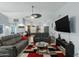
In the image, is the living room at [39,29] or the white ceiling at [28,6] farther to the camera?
the white ceiling at [28,6]

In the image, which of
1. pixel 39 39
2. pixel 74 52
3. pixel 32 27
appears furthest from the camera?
pixel 32 27

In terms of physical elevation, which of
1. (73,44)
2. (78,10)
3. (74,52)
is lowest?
(74,52)

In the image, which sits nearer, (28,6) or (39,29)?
(28,6)

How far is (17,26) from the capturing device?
39.3 feet

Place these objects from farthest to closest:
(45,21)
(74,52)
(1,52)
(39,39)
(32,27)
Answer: (32,27) < (45,21) < (39,39) < (74,52) < (1,52)

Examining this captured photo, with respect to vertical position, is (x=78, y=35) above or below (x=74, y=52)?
above

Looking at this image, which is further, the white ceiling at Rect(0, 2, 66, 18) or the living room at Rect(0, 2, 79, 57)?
the white ceiling at Rect(0, 2, 66, 18)

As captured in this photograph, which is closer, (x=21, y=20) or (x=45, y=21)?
(x=21, y=20)

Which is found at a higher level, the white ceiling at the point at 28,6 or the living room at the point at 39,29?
the white ceiling at the point at 28,6

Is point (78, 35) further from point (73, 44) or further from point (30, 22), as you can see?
point (30, 22)

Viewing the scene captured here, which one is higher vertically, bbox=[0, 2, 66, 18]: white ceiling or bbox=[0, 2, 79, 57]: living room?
bbox=[0, 2, 66, 18]: white ceiling

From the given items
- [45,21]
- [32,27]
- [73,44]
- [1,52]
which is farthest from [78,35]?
[32,27]

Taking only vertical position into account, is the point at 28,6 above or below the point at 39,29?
above

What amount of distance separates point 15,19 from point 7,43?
6953mm
